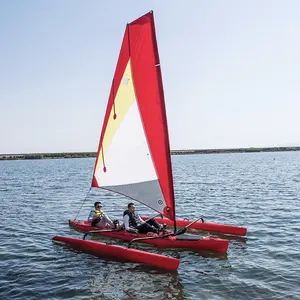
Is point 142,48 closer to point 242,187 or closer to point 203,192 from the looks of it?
point 203,192

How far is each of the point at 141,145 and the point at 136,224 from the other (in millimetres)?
4028

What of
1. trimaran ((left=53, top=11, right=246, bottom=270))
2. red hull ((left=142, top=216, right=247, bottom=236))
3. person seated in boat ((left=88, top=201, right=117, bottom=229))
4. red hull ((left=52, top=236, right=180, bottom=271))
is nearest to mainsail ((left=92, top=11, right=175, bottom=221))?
trimaran ((left=53, top=11, right=246, bottom=270))

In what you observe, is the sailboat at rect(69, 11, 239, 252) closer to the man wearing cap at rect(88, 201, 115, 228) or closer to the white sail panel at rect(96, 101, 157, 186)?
the white sail panel at rect(96, 101, 157, 186)

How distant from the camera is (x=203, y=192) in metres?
36.9

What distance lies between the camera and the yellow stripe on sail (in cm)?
1541

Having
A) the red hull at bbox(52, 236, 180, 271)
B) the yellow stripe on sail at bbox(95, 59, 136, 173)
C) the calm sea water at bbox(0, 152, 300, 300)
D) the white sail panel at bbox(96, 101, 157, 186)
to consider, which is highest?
the yellow stripe on sail at bbox(95, 59, 136, 173)

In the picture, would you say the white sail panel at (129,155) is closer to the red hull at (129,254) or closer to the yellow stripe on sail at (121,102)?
the yellow stripe on sail at (121,102)

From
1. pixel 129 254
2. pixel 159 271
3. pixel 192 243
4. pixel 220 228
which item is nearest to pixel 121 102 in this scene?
pixel 129 254

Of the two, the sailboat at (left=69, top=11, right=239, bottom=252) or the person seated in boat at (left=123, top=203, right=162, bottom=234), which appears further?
the person seated in boat at (left=123, top=203, right=162, bottom=234)

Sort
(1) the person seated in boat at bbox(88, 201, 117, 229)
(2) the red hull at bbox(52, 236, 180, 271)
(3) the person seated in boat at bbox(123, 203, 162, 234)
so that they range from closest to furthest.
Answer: (2) the red hull at bbox(52, 236, 180, 271) → (3) the person seated in boat at bbox(123, 203, 162, 234) → (1) the person seated in boat at bbox(88, 201, 117, 229)

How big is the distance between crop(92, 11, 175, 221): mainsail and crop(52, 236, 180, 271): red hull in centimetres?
191

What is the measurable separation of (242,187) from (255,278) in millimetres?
27654

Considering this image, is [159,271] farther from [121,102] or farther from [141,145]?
[121,102]

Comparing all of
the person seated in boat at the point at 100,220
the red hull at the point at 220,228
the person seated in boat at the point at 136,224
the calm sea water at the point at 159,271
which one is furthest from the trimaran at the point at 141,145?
the red hull at the point at 220,228
